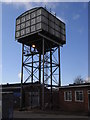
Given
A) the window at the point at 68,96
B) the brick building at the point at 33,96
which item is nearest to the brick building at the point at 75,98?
the window at the point at 68,96

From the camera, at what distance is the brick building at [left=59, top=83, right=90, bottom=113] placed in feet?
78.7

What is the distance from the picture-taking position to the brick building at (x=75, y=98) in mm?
23975

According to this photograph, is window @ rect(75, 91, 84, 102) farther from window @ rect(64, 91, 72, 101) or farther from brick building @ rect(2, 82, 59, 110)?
brick building @ rect(2, 82, 59, 110)

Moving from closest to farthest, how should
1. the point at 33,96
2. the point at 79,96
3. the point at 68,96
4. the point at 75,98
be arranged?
the point at 79,96 < the point at 75,98 < the point at 68,96 < the point at 33,96

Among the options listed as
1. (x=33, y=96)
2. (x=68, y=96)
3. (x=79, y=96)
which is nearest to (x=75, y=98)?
(x=79, y=96)

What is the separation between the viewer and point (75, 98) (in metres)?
25.3

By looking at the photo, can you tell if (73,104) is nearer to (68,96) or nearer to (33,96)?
(68,96)

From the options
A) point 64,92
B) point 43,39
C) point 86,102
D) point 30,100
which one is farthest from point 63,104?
point 43,39

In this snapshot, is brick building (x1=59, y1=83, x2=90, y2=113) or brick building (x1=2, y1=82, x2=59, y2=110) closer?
brick building (x1=59, y1=83, x2=90, y2=113)

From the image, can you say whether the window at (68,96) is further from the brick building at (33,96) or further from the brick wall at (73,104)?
the brick building at (33,96)

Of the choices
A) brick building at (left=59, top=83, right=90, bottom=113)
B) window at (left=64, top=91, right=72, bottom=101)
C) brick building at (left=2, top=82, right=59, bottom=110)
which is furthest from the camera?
brick building at (left=2, top=82, right=59, bottom=110)

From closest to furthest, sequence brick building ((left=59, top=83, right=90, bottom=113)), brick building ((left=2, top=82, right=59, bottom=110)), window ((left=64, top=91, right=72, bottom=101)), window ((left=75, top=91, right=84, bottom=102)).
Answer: brick building ((left=59, top=83, right=90, bottom=113)) → window ((left=75, top=91, right=84, bottom=102)) → window ((left=64, top=91, right=72, bottom=101)) → brick building ((left=2, top=82, right=59, bottom=110))

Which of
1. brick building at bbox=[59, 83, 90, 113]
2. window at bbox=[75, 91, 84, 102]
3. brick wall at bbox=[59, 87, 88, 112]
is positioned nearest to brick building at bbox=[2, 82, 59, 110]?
brick wall at bbox=[59, 87, 88, 112]

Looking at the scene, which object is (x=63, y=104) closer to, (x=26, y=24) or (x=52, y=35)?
(x=52, y=35)
